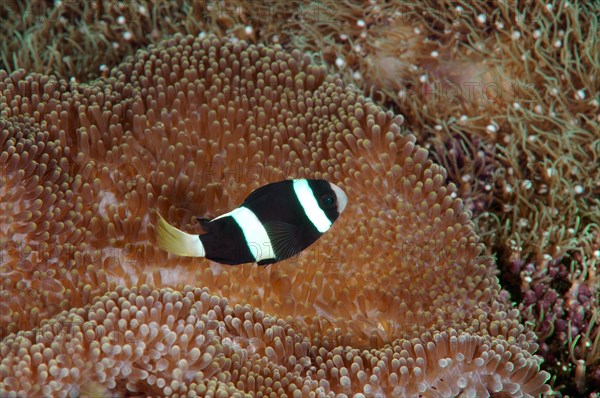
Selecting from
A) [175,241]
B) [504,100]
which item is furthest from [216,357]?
[504,100]

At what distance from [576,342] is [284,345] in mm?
1286

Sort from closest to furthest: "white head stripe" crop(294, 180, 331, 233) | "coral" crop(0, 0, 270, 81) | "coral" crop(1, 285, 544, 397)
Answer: "coral" crop(1, 285, 544, 397), "white head stripe" crop(294, 180, 331, 233), "coral" crop(0, 0, 270, 81)

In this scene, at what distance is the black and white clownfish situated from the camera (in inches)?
62.8

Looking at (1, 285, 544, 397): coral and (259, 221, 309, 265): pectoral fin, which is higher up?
(259, 221, 309, 265): pectoral fin

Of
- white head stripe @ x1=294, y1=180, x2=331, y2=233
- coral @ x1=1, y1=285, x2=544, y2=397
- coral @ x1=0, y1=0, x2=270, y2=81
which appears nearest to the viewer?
coral @ x1=1, y1=285, x2=544, y2=397

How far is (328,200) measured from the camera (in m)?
1.58

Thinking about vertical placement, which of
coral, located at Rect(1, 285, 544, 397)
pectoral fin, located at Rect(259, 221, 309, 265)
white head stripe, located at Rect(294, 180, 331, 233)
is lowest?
coral, located at Rect(1, 285, 544, 397)

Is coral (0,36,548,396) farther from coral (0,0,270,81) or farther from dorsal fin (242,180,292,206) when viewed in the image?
coral (0,0,270,81)

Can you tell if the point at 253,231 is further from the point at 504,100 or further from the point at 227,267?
the point at 504,100

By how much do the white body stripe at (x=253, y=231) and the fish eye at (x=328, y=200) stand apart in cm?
19

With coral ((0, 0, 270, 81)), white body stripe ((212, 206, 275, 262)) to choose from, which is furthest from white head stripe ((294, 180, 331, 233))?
coral ((0, 0, 270, 81))

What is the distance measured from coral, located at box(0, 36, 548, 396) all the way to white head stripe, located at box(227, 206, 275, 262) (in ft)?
0.92

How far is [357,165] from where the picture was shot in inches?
81.7

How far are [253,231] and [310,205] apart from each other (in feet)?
0.61
